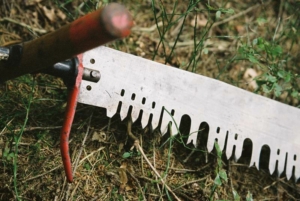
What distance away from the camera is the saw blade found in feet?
7.41

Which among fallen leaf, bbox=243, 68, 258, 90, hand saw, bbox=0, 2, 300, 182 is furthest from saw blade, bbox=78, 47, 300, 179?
Result: fallen leaf, bbox=243, 68, 258, 90

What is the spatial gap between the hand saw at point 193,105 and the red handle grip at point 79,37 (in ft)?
2.22

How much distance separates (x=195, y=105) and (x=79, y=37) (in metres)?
1.20

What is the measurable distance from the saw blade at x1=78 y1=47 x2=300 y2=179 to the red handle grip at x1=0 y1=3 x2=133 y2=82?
70 centimetres

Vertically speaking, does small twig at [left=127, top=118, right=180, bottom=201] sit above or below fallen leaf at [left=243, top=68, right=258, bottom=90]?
below

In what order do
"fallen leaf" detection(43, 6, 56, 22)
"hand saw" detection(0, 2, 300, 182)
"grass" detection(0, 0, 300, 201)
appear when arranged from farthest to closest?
"fallen leaf" detection(43, 6, 56, 22)
"hand saw" detection(0, 2, 300, 182)
"grass" detection(0, 0, 300, 201)

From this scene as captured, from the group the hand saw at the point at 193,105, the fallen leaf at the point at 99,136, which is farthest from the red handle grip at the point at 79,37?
the fallen leaf at the point at 99,136

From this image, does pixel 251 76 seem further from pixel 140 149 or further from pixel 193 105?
pixel 140 149

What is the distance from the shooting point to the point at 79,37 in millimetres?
1305

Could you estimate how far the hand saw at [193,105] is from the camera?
2.25 m

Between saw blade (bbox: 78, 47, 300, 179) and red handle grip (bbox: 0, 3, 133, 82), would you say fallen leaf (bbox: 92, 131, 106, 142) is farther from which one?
red handle grip (bbox: 0, 3, 133, 82)

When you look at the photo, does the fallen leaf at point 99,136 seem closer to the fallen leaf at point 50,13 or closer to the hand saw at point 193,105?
the hand saw at point 193,105

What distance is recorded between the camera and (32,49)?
1510 mm

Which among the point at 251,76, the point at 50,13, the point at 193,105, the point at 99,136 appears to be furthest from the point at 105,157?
the point at 251,76
